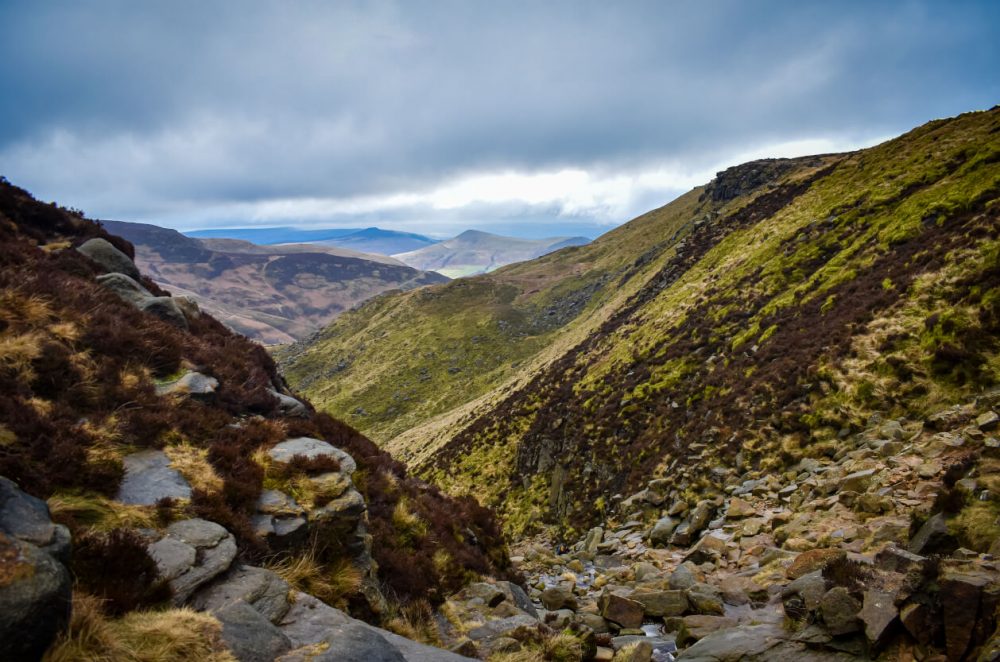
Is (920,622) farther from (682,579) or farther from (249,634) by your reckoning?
(249,634)

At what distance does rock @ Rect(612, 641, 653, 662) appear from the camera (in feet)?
29.3

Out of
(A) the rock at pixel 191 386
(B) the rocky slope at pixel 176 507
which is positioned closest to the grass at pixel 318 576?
(B) the rocky slope at pixel 176 507

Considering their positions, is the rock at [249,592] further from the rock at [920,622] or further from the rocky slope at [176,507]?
the rock at [920,622]

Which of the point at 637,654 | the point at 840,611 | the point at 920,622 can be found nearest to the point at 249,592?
the point at 637,654

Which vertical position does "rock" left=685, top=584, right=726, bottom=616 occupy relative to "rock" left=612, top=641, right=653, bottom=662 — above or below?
below

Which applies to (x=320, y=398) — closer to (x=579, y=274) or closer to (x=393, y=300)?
(x=393, y=300)

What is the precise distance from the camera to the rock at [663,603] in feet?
37.3

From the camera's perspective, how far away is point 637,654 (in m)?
9.00

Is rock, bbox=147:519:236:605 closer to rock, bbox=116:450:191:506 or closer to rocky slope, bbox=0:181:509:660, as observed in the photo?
rocky slope, bbox=0:181:509:660

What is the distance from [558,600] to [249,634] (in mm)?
9576

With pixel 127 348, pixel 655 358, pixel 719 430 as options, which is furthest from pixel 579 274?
pixel 127 348

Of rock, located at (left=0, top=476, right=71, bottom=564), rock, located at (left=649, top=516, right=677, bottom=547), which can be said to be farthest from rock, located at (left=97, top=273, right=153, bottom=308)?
rock, located at (left=649, top=516, right=677, bottom=547)

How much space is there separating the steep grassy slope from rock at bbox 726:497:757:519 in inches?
107

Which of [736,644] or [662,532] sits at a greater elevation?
[736,644]
